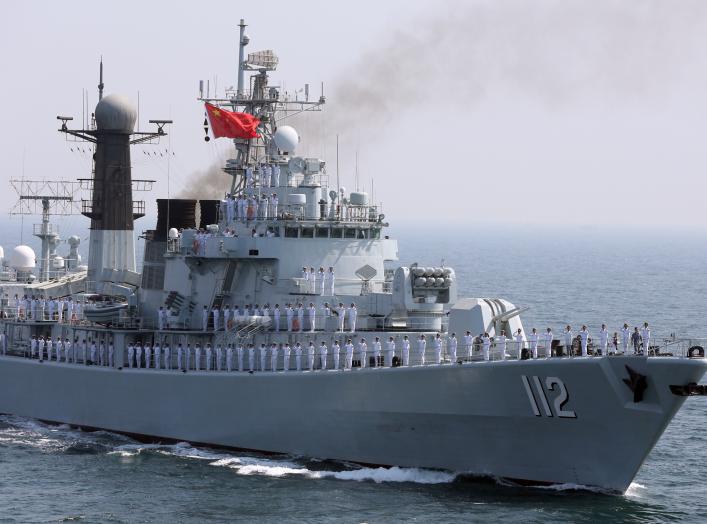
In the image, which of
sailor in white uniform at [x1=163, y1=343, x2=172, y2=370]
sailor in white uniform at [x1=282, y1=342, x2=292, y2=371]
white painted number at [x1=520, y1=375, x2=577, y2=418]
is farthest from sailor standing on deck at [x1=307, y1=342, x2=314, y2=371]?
white painted number at [x1=520, y1=375, x2=577, y2=418]

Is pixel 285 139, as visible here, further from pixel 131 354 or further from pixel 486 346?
pixel 486 346

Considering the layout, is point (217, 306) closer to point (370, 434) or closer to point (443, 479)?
point (370, 434)

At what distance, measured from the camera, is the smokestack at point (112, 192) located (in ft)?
131

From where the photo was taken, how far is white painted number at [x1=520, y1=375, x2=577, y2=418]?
2617 cm

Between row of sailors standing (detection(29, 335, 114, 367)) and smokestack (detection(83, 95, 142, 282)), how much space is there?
3.60 metres

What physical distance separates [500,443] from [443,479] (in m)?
1.60

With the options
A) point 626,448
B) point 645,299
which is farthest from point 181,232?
point 645,299

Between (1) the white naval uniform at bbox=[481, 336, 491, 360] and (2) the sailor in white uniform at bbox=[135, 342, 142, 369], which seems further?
(2) the sailor in white uniform at bbox=[135, 342, 142, 369]

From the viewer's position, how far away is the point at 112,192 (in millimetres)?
40281

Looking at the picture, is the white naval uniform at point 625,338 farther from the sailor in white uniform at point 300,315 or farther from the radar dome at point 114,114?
the radar dome at point 114,114

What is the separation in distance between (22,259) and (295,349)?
16.2 meters

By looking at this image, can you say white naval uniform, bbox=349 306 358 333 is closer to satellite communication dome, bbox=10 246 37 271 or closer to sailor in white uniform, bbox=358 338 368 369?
sailor in white uniform, bbox=358 338 368 369

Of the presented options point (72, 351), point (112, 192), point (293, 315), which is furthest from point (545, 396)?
point (112, 192)

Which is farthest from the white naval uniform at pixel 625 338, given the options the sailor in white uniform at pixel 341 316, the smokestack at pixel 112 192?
the smokestack at pixel 112 192
